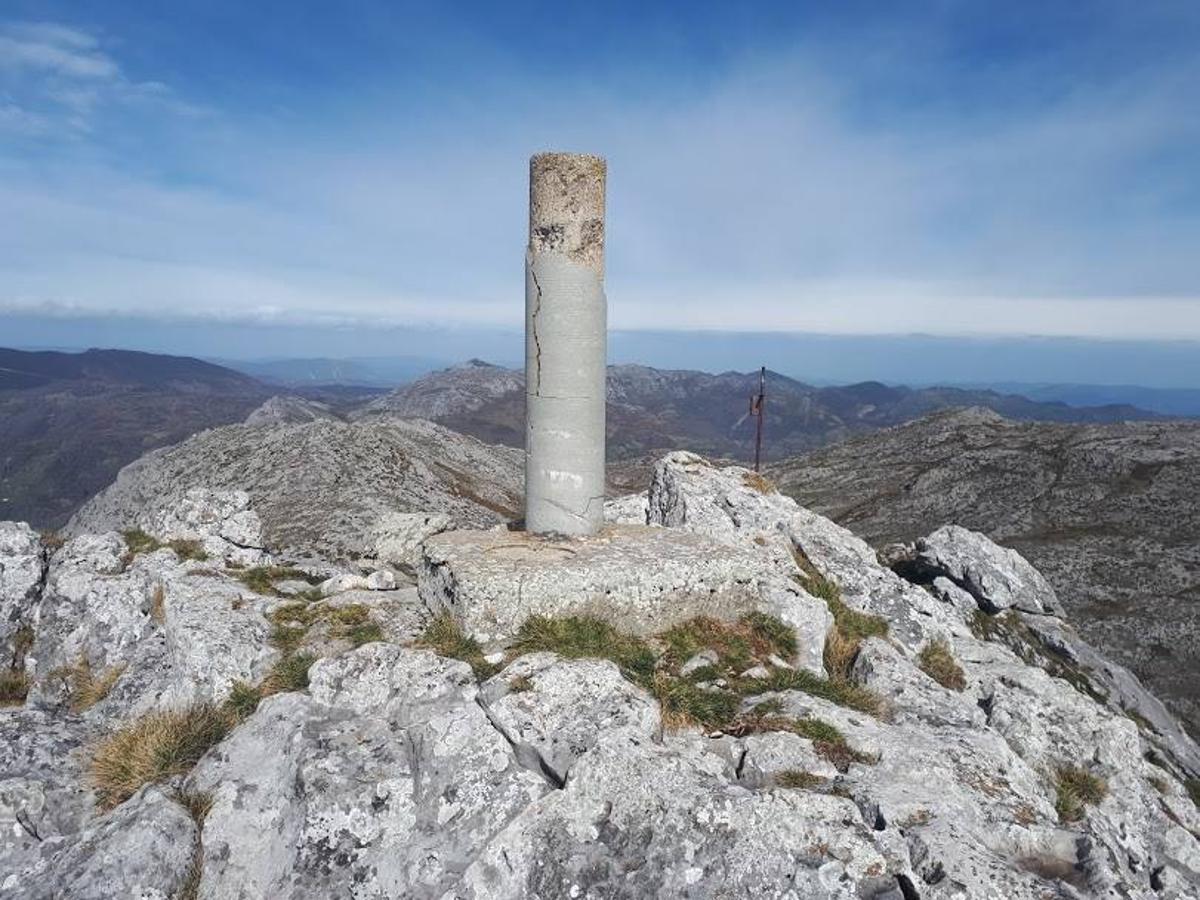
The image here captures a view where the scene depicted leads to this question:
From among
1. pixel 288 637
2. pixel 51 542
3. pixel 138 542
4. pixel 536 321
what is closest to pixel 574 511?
pixel 536 321

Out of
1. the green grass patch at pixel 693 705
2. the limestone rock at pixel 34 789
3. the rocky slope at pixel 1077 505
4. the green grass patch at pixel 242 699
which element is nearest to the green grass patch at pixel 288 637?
the green grass patch at pixel 242 699

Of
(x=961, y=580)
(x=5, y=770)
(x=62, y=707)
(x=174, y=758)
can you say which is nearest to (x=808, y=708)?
(x=174, y=758)

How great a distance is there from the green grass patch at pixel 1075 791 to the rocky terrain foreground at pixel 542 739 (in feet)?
0.28

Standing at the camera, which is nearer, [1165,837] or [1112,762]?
[1165,837]

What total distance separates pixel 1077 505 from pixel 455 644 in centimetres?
5688

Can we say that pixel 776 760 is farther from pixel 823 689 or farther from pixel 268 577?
pixel 268 577

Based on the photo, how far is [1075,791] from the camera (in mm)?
13172

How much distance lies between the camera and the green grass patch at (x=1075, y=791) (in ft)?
40.1

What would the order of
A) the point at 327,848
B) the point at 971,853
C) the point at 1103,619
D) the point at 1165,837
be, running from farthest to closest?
the point at 1103,619 → the point at 1165,837 → the point at 327,848 → the point at 971,853

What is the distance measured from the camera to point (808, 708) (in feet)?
39.3

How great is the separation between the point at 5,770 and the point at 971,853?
1401 centimetres

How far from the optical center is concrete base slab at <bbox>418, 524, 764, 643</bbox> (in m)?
14.3

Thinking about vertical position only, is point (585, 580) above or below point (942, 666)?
above

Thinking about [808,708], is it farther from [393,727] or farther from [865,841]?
[393,727]
